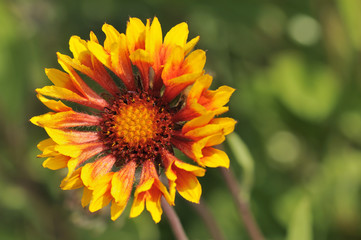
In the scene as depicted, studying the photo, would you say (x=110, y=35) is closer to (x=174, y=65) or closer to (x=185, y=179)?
(x=174, y=65)

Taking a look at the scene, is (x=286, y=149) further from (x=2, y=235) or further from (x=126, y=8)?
(x=2, y=235)

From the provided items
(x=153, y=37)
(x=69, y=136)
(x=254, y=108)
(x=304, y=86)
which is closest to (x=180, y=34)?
(x=153, y=37)

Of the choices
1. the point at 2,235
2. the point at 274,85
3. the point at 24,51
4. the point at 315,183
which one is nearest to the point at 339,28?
the point at 274,85

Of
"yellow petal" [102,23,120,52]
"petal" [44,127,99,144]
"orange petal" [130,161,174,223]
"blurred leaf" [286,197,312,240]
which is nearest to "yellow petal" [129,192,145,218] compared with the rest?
"orange petal" [130,161,174,223]

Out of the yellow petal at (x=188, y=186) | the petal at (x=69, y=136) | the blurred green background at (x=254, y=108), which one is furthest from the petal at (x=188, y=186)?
the blurred green background at (x=254, y=108)

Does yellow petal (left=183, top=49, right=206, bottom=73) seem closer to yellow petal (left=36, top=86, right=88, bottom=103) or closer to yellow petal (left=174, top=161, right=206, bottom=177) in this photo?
yellow petal (left=174, top=161, right=206, bottom=177)

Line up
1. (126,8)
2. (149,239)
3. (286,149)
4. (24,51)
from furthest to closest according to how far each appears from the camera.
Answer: (126,8) → (286,149) → (24,51) → (149,239)

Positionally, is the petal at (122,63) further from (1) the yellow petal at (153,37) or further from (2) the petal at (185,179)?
(2) the petal at (185,179)
